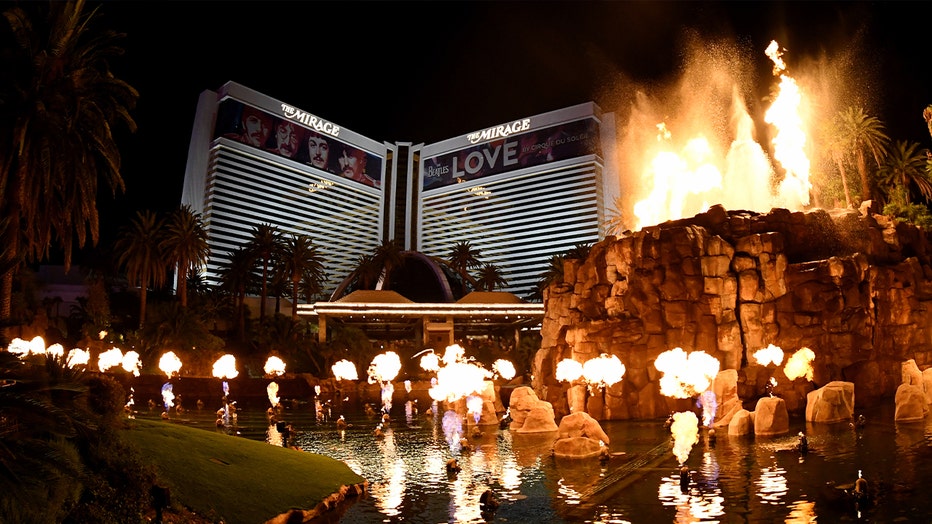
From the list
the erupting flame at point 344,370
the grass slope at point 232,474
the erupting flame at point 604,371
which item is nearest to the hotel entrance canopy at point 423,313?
the erupting flame at point 344,370

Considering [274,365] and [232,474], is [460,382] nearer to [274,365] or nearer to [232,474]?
[274,365]

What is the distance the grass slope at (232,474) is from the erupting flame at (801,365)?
30.1 m

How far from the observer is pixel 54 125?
26125 millimetres

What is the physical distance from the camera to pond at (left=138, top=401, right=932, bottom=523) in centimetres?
1712

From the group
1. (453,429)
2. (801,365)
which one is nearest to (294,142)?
(453,429)

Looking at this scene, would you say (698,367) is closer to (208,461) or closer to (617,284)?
(617,284)

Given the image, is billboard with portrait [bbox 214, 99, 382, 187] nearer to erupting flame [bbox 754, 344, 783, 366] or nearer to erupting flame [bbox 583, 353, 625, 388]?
erupting flame [bbox 583, 353, 625, 388]

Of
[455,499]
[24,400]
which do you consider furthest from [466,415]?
[24,400]

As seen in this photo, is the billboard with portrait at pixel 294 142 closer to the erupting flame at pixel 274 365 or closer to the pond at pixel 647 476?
the erupting flame at pixel 274 365

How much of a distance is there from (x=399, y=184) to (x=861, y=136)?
13427 centimetres

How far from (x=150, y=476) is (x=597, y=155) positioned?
462ft

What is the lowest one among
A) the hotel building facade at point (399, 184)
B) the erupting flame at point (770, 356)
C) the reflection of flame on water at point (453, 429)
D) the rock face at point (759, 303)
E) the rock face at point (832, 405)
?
the reflection of flame on water at point (453, 429)

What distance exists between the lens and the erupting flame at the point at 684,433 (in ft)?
87.7

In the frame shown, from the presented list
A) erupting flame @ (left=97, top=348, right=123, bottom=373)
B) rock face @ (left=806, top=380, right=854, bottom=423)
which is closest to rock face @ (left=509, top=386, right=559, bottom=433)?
rock face @ (left=806, top=380, right=854, bottom=423)
